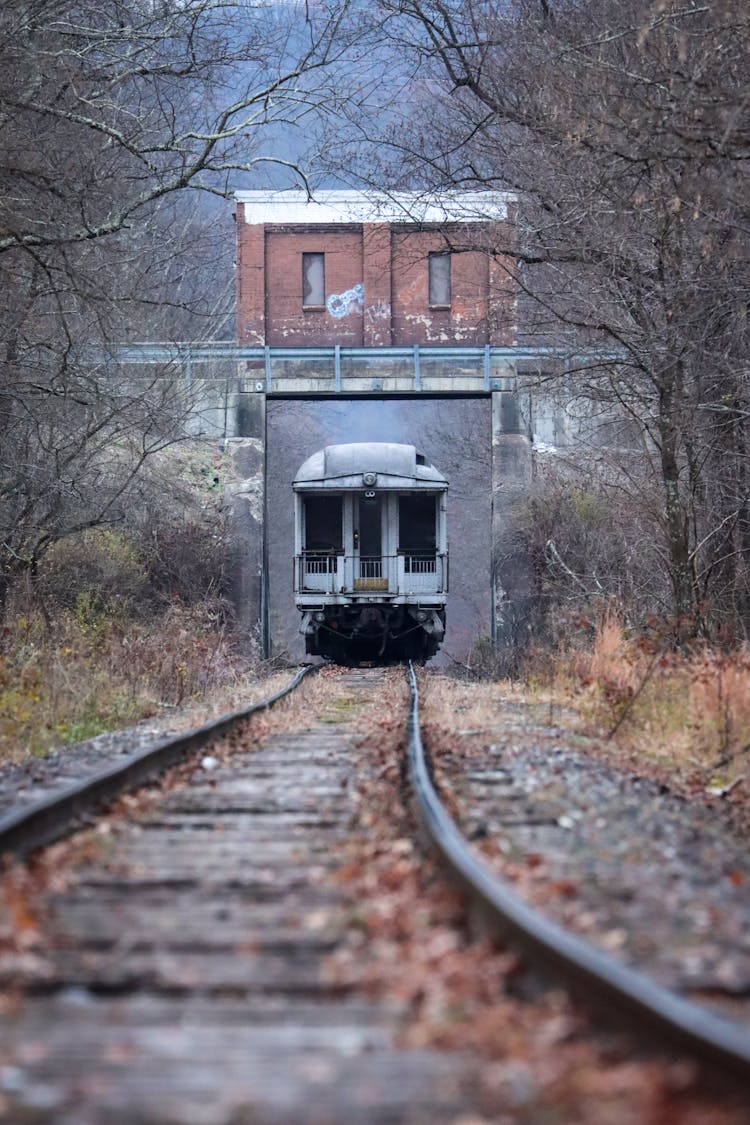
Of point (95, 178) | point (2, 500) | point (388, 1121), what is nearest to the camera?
point (388, 1121)

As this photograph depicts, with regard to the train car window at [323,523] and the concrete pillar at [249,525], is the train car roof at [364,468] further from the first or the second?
the concrete pillar at [249,525]

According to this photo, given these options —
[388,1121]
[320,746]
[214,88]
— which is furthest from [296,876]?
[214,88]

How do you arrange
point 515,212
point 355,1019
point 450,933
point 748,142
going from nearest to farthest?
point 355,1019 < point 450,933 < point 748,142 < point 515,212

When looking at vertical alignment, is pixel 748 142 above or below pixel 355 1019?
above

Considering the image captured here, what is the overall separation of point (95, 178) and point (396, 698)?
701cm

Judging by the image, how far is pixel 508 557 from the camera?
1366 inches

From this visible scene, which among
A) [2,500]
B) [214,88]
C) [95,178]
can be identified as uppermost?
[214,88]

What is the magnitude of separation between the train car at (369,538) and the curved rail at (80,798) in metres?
13.7

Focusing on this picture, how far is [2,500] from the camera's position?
1998 centimetres

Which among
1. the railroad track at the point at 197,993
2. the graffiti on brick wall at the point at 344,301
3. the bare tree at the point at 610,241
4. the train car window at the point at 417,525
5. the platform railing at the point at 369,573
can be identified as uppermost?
the graffiti on brick wall at the point at 344,301

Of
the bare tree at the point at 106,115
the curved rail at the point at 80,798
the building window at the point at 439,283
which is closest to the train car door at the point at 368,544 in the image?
the bare tree at the point at 106,115

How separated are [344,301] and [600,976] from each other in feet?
121

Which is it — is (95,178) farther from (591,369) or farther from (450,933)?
(450,933)

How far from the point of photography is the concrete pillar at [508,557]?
113ft
